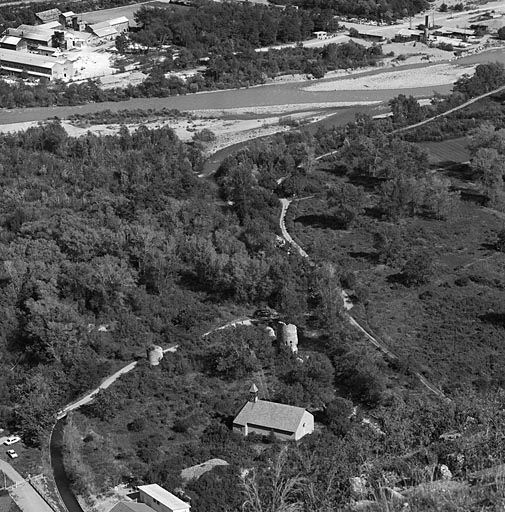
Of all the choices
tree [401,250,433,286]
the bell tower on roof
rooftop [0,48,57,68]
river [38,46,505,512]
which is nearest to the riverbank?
river [38,46,505,512]

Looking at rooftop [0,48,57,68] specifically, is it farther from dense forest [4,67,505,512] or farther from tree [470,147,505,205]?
tree [470,147,505,205]

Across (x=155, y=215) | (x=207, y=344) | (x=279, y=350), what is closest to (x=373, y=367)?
(x=279, y=350)

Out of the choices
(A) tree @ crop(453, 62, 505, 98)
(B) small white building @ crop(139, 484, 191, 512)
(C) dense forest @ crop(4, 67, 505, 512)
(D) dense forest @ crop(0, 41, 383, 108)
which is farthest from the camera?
(D) dense forest @ crop(0, 41, 383, 108)

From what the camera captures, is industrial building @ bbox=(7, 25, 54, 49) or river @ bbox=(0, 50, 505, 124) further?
industrial building @ bbox=(7, 25, 54, 49)

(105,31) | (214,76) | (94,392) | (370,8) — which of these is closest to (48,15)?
(105,31)

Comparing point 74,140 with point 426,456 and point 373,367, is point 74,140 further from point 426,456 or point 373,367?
point 426,456

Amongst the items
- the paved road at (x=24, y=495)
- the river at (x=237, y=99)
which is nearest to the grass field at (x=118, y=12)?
the river at (x=237, y=99)
